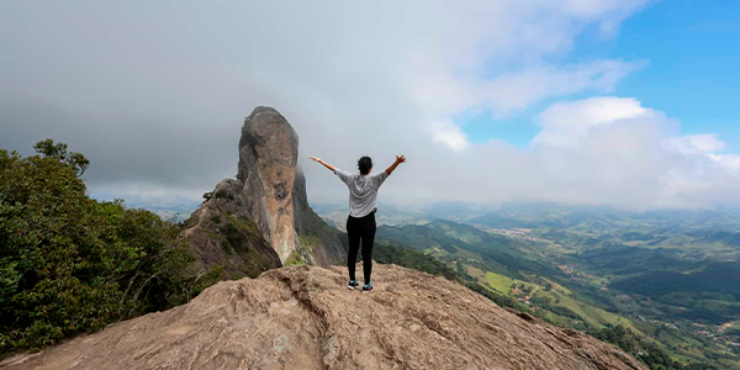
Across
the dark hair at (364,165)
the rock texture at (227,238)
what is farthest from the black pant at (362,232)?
the rock texture at (227,238)

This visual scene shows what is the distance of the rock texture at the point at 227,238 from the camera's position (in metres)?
26.3

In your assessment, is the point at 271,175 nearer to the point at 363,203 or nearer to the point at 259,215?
the point at 259,215

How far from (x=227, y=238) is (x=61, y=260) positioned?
2762 cm

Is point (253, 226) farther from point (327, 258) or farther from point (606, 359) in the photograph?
point (606, 359)

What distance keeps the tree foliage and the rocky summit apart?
13.6 meters

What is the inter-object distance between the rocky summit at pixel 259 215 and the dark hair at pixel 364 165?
83.0ft

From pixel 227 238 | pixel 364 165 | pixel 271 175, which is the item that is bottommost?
pixel 227 238

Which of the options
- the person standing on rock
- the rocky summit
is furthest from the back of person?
the rocky summit

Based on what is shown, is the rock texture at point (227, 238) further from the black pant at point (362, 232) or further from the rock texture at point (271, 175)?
the black pant at point (362, 232)

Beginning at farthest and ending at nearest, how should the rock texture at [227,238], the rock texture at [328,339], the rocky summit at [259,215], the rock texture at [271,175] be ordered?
the rock texture at [271,175]
the rocky summit at [259,215]
the rock texture at [227,238]
the rock texture at [328,339]

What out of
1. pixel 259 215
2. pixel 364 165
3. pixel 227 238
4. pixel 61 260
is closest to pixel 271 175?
pixel 259 215

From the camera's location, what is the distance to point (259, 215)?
2039 inches

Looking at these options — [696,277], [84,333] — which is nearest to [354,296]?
[84,333]

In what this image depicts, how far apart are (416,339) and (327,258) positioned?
7430cm
